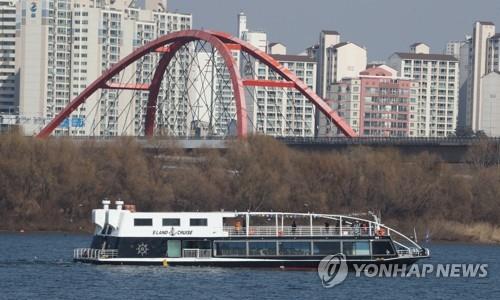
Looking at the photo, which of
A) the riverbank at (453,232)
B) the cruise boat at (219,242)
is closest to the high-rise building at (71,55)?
the riverbank at (453,232)

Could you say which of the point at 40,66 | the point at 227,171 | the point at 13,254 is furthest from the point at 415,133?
the point at 13,254

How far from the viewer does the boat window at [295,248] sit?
5875 centimetres

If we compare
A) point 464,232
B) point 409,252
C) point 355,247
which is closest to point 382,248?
point 355,247

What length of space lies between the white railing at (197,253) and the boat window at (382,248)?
6.11 metres

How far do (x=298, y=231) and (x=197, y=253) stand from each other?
153 inches

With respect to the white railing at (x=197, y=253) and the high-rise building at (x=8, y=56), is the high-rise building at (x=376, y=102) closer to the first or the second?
the high-rise building at (x=8, y=56)

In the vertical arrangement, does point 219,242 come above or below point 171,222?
below

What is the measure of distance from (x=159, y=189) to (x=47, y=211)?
648cm

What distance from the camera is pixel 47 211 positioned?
88.8 m

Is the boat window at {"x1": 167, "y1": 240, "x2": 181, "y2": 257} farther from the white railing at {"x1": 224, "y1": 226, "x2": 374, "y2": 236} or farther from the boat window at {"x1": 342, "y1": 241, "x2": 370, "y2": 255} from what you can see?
the boat window at {"x1": 342, "y1": 241, "x2": 370, "y2": 255}

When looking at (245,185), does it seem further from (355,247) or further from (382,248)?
(355,247)

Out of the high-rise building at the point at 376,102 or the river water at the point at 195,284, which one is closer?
the river water at the point at 195,284

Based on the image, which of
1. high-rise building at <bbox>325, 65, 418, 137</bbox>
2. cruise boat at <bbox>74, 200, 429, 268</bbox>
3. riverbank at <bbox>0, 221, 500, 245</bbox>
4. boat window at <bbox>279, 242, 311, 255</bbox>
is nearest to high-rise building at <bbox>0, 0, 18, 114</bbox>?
high-rise building at <bbox>325, 65, 418, 137</bbox>

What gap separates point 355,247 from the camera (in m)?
58.8
